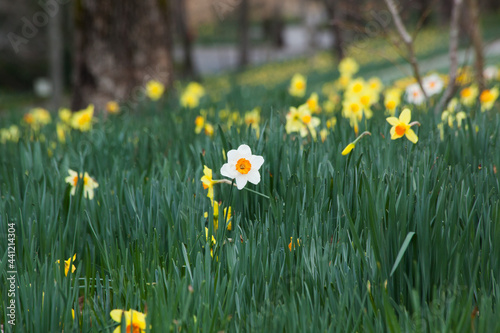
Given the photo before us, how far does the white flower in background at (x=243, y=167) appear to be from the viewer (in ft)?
4.98

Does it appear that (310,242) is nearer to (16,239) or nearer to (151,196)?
(151,196)

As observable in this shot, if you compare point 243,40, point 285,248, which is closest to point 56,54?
point 285,248

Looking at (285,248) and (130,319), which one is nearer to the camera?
(130,319)

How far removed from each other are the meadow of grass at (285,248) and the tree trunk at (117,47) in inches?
116

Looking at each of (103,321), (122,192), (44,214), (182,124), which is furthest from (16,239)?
(182,124)

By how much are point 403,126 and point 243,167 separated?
616 mm

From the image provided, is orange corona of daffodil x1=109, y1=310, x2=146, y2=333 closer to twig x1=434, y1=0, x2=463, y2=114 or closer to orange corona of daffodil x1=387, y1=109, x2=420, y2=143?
orange corona of daffodil x1=387, y1=109, x2=420, y2=143

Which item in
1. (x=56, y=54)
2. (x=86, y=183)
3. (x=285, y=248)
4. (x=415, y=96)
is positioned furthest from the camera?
(x=56, y=54)

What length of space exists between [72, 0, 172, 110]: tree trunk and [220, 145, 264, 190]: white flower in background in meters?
3.25

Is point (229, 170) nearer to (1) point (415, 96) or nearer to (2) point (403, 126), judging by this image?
(2) point (403, 126)

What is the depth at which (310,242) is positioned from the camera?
1284 millimetres

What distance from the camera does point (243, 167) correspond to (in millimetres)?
1521

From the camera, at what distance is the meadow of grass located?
103cm

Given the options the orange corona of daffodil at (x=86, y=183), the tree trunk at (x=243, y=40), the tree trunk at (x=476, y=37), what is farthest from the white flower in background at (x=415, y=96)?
the tree trunk at (x=243, y=40)
